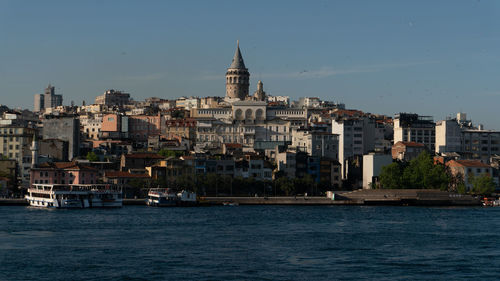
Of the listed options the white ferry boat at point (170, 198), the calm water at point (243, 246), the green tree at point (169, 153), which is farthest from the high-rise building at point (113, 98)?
the calm water at point (243, 246)

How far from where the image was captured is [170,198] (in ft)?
226

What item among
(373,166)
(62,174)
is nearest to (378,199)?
(373,166)

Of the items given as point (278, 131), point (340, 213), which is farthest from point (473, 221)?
point (278, 131)

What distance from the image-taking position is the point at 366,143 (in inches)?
3967

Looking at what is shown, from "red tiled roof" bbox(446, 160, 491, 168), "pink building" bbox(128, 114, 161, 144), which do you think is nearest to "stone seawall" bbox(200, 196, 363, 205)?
"red tiled roof" bbox(446, 160, 491, 168)

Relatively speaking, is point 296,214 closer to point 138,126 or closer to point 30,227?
point 30,227

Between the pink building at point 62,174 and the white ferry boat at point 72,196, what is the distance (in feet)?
14.5

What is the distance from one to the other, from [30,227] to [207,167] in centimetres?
3410

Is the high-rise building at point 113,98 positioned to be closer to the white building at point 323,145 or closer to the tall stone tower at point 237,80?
the tall stone tower at point 237,80

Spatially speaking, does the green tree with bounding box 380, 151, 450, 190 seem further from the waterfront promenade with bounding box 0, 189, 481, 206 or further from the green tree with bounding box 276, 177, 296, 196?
the green tree with bounding box 276, 177, 296, 196

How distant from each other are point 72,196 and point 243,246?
29.3 meters

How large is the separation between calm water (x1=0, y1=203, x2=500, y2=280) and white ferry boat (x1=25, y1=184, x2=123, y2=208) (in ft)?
14.7

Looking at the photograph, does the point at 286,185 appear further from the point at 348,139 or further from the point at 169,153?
the point at 169,153

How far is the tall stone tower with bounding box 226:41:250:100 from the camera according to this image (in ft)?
456
